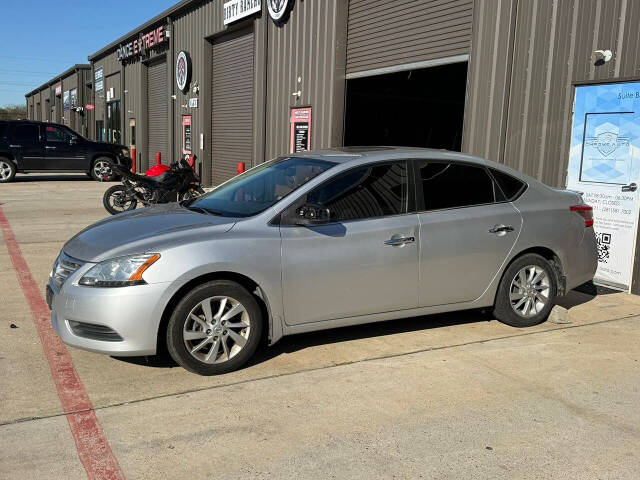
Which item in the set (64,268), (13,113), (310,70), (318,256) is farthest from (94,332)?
(13,113)

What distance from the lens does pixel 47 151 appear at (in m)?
20.0

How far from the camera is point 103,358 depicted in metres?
4.73

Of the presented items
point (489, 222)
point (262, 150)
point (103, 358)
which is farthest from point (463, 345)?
point (262, 150)

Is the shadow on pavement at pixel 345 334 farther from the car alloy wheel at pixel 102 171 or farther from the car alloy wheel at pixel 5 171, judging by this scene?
the car alloy wheel at pixel 102 171

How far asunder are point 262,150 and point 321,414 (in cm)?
1190

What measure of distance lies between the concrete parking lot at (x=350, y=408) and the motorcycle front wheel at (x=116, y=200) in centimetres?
711

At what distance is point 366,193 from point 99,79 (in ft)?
108

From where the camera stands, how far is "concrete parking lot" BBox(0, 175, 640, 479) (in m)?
3.28

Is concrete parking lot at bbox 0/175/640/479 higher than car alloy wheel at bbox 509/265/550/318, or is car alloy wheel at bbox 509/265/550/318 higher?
car alloy wheel at bbox 509/265/550/318

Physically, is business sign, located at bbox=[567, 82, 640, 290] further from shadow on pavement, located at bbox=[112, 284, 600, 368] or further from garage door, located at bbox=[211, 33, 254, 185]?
garage door, located at bbox=[211, 33, 254, 185]

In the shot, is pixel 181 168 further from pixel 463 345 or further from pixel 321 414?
pixel 321 414

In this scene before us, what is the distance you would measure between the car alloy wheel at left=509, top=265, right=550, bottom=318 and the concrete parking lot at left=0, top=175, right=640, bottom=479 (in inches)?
7.8

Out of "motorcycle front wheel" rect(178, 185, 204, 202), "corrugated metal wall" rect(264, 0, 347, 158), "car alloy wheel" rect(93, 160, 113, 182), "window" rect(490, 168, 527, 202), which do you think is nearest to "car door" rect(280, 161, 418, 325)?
"window" rect(490, 168, 527, 202)

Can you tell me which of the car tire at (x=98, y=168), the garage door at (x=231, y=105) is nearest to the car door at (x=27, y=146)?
the car tire at (x=98, y=168)
